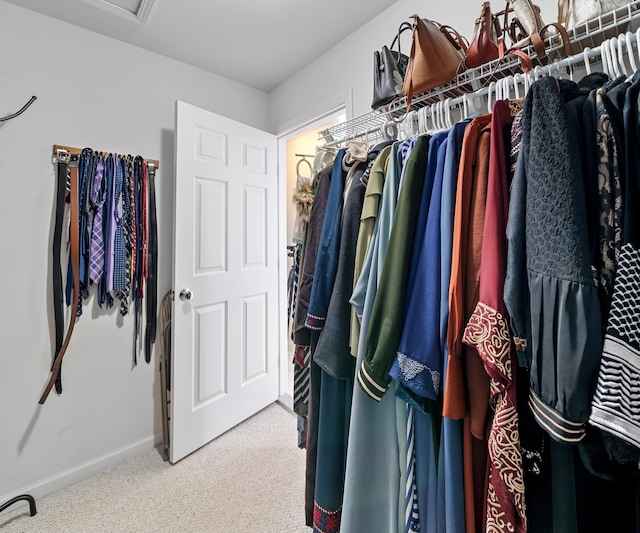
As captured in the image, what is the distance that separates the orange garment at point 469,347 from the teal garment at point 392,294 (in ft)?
0.33

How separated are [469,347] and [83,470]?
2.19 m

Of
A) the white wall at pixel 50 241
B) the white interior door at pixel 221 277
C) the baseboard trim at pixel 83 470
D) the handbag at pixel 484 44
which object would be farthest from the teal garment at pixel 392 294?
the baseboard trim at pixel 83 470

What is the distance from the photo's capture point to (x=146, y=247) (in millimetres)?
1945

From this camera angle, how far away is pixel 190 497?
158 centimetres

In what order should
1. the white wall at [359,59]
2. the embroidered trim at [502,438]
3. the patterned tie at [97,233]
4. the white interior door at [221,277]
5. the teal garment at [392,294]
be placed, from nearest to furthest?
the embroidered trim at [502,438] → the teal garment at [392,294] → the white wall at [359,59] → the patterned tie at [97,233] → the white interior door at [221,277]

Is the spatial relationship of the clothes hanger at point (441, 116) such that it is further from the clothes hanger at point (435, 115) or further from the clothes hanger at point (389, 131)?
the clothes hanger at point (389, 131)

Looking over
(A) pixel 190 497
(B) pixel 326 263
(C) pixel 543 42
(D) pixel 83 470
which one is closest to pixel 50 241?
(D) pixel 83 470

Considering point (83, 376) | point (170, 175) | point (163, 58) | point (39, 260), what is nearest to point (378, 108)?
point (170, 175)

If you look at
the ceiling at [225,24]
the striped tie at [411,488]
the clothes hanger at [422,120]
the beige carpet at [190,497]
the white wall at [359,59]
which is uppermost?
the ceiling at [225,24]

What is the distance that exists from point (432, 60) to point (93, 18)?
1861mm

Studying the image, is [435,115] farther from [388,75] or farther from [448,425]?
[448,425]

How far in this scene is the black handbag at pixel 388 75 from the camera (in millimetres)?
1171

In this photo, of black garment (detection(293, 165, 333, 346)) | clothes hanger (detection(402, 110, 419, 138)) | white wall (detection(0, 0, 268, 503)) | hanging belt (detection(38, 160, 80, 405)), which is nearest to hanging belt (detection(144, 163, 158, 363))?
white wall (detection(0, 0, 268, 503))

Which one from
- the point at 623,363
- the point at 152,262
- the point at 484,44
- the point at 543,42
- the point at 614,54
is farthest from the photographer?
the point at 152,262
